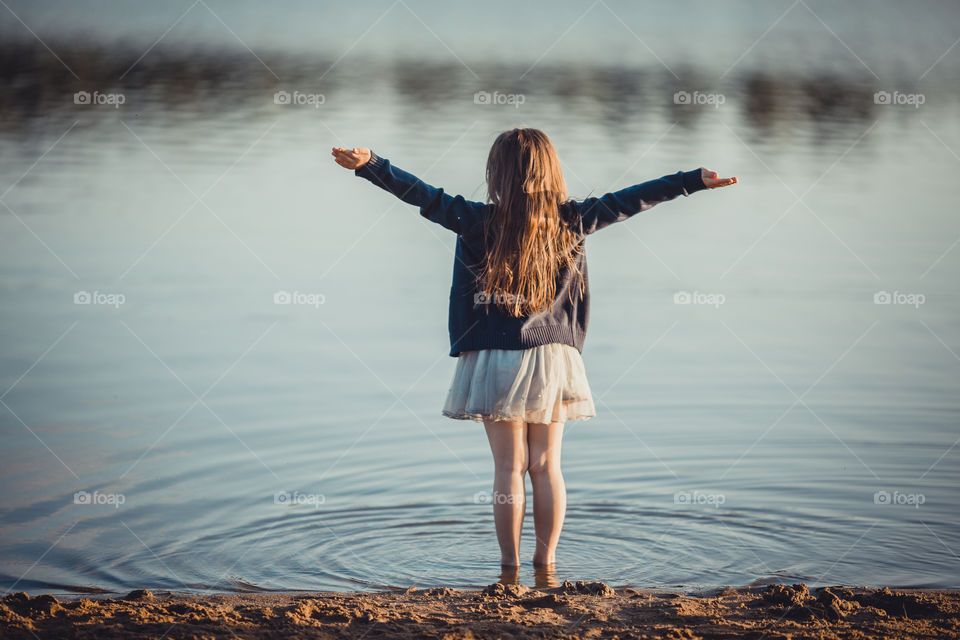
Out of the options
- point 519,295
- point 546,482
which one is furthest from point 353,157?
point 546,482

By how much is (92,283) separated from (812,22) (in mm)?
19314

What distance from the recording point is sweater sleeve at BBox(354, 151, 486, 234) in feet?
14.3

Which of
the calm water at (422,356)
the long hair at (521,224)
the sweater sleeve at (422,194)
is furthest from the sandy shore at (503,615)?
the sweater sleeve at (422,194)

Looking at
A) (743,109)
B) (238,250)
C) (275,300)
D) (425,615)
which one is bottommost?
(425,615)

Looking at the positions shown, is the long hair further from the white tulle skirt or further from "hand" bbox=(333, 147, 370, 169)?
"hand" bbox=(333, 147, 370, 169)

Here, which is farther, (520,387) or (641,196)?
(641,196)

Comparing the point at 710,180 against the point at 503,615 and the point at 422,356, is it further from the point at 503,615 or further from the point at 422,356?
the point at 422,356

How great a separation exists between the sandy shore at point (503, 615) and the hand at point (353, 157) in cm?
165

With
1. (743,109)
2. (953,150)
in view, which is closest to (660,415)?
(953,150)

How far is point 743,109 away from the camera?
20.0m

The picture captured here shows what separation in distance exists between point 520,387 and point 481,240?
62 centimetres

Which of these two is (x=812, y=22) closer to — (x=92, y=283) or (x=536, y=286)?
(x=92, y=283)

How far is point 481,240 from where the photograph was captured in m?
4.44

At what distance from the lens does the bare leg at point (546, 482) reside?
4441 millimetres
